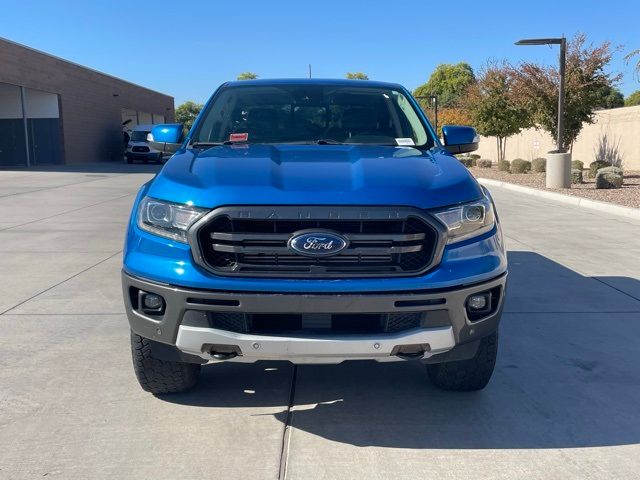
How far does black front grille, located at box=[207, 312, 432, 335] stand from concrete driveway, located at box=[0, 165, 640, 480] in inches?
24.8

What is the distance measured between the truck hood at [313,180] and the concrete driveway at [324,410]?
1236mm

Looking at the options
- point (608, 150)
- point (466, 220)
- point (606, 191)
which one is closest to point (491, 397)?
point (466, 220)

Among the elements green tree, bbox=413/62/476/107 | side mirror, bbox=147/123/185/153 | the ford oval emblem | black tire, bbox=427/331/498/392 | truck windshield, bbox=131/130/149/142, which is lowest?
black tire, bbox=427/331/498/392

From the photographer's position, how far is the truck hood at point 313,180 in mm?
2984

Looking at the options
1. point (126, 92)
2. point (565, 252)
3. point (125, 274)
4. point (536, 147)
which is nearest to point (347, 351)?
point (125, 274)

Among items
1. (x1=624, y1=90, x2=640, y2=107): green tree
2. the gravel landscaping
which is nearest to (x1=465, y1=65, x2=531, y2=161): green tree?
the gravel landscaping

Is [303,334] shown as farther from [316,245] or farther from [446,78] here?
[446,78]

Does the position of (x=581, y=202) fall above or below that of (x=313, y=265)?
below

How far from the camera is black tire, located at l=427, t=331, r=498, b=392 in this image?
3.52 m

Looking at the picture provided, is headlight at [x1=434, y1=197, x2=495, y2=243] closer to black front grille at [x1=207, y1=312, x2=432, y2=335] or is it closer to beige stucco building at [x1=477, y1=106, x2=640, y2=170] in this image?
black front grille at [x1=207, y1=312, x2=432, y2=335]

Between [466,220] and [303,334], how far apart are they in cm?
98

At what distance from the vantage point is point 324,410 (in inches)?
142

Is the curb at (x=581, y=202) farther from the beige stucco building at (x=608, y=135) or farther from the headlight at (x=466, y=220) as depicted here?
the headlight at (x=466, y=220)

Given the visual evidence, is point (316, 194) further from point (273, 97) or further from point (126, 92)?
point (126, 92)
